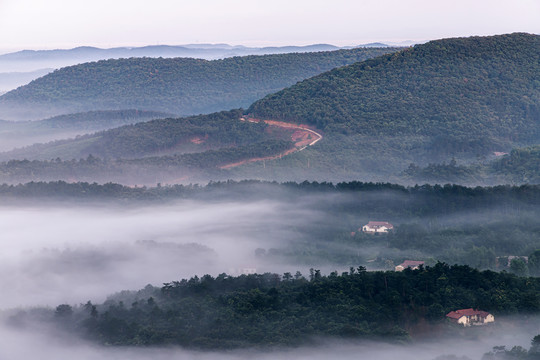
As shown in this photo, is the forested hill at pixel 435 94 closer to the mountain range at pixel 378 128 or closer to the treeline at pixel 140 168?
the mountain range at pixel 378 128

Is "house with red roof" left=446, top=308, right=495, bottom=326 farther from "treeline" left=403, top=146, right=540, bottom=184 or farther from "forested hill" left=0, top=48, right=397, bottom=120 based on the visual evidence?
"forested hill" left=0, top=48, right=397, bottom=120

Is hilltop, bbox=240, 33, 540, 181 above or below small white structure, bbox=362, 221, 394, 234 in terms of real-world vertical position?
above

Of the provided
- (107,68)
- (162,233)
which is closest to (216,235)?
(162,233)

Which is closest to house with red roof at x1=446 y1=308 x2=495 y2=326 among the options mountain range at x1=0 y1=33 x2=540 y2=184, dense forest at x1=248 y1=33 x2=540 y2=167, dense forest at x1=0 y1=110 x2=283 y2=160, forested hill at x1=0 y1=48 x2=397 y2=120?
mountain range at x1=0 y1=33 x2=540 y2=184

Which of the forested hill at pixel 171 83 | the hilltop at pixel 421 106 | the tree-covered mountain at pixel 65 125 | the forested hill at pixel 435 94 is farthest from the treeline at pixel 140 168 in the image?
the forested hill at pixel 171 83

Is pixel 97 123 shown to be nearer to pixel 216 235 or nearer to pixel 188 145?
pixel 188 145

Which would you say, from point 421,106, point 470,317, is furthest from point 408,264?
point 421,106

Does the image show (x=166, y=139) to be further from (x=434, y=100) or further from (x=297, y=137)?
(x=434, y=100)
